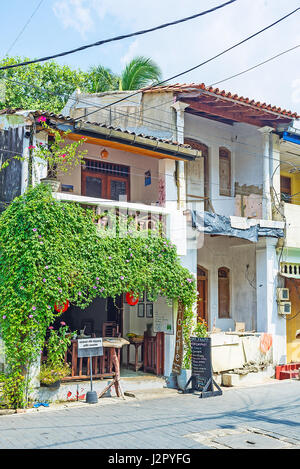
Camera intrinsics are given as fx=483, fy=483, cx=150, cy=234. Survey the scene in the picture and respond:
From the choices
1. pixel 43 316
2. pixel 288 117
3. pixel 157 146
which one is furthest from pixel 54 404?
pixel 288 117

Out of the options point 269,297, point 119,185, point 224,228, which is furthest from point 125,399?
point 119,185

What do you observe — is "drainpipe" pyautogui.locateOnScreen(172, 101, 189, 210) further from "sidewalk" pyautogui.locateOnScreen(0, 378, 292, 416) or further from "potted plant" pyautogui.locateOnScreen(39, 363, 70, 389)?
"potted plant" pyautogui.locateOnScreen(39, 363, 70, 389)

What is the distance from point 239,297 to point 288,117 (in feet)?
21.3

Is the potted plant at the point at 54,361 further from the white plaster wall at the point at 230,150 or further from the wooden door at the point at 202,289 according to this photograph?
the white plaster wall at the point at 230,150

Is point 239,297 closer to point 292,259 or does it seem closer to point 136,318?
point 292,259

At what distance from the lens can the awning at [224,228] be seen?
44.6ft

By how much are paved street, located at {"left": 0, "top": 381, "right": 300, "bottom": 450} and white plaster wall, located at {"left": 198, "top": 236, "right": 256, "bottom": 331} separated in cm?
533

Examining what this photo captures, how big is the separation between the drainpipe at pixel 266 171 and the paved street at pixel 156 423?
614 cm

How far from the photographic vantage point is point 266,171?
16.0 metres

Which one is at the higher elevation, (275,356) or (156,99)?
(156,99)

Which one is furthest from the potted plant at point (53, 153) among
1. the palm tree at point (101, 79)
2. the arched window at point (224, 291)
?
the palm tree at point (101, 79)

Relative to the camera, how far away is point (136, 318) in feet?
51.0

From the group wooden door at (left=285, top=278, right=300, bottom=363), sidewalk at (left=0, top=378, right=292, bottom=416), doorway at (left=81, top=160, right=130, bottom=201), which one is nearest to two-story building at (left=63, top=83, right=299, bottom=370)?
wooden door at (left=285, top=278, right=300, bottom=363)

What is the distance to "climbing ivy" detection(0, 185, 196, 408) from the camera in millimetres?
10078
